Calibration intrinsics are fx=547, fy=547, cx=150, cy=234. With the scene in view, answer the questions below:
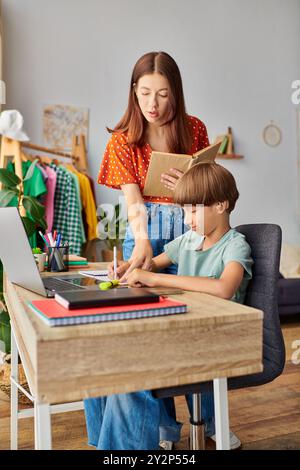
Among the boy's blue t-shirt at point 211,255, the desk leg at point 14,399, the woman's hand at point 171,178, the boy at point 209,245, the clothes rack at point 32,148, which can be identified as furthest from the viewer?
the clothes rack at point 32,148

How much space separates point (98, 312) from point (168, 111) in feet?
3.18

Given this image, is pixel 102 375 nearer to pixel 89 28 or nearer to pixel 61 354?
pixel 61 354

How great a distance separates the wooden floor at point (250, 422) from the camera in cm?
216

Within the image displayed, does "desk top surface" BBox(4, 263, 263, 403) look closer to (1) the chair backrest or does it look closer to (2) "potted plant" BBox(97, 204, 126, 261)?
(1) the chair backrest

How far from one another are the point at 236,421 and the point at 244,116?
355 cm

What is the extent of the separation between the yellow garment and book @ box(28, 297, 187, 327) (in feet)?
9.92

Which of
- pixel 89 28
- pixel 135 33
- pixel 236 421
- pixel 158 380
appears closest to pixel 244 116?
pixel 135 33

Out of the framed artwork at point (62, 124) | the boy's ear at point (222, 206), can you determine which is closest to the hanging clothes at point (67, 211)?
the framed artwork at point (62, 124)

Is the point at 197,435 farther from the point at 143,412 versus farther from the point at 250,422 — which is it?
the point at 250,422

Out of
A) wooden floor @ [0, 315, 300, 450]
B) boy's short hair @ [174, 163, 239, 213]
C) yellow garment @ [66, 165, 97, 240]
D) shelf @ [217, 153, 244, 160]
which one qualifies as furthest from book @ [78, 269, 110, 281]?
shelf @ [217, 153, 244, 160]

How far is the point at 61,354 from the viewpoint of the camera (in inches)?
37.2

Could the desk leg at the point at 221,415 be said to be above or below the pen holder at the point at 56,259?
below

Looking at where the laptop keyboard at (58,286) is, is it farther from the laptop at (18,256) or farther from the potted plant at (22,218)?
the potted plant at (22,218)

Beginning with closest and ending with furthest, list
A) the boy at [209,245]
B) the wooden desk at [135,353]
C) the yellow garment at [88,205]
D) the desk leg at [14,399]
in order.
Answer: the wooden desk at [135,353] → the boy at [209,245] → the desk leg at [14,399] → the yellow garment at [88,205]
